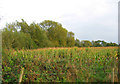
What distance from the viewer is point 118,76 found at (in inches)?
248

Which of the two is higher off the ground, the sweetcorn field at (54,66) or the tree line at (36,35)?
the tree line at (36,35)

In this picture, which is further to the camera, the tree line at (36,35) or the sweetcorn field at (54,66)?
the tree line at (36,35)

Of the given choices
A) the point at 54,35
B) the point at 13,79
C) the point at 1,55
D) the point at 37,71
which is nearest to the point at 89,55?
the point at 37,71

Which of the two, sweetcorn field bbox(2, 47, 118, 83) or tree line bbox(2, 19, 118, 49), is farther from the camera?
tree line bbox(2, 19, 118, 49)

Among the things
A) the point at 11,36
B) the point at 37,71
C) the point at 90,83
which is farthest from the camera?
the point at 11,36

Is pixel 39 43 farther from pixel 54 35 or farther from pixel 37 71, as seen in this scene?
pixel 37 71

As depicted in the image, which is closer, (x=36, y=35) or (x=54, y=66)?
(x=54, y=66)

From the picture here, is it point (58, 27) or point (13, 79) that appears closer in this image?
point (13, 79)

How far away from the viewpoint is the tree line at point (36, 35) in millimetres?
17734

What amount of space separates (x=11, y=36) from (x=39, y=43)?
315 inches

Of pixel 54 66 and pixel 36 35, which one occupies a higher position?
pixel 36 35

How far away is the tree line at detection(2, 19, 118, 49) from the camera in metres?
17.7

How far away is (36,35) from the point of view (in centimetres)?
2525

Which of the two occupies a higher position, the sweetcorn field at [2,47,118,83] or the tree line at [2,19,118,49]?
the tree line at [2,19,118,49]
